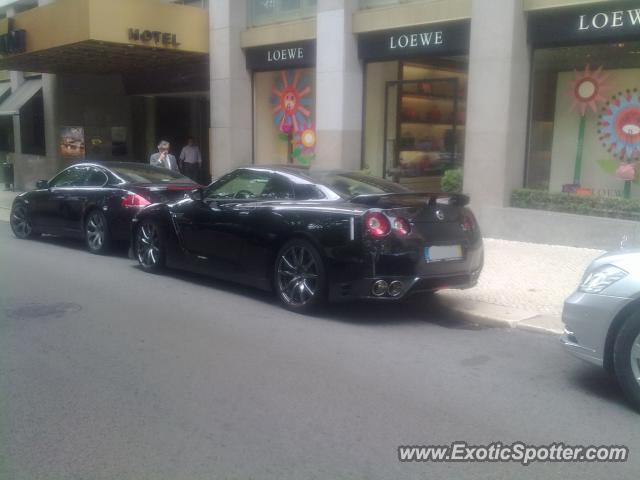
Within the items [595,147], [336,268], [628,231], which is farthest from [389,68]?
[336,268]

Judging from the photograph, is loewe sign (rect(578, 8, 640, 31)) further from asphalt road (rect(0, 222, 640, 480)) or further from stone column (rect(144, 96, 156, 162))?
stone column (rect(144, 96, 156, 162))

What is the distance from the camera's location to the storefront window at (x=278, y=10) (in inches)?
632

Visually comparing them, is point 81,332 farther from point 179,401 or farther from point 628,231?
point 628,231

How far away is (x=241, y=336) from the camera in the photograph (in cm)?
655

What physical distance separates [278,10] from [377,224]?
37.7 feet

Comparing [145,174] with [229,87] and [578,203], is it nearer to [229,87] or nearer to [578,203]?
[229,87]

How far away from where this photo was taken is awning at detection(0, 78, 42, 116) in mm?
23562

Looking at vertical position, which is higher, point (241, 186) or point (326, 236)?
point (241, 186)

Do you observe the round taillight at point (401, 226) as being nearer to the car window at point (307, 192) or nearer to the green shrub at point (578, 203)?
the car window at point (307, 192)

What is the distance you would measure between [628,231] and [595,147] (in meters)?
1.96

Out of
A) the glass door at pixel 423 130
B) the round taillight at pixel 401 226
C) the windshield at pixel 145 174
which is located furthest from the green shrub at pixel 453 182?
the round taillight at pixel 401 226

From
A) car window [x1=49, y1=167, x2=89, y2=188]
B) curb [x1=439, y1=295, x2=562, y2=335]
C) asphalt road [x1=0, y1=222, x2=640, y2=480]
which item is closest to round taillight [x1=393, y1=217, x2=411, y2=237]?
asphalt road [x1=0, y1=222, x2=640, y2=480]

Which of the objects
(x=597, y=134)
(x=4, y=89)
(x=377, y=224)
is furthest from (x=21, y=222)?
(x=4, y=89)

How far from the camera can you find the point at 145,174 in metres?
11.7
